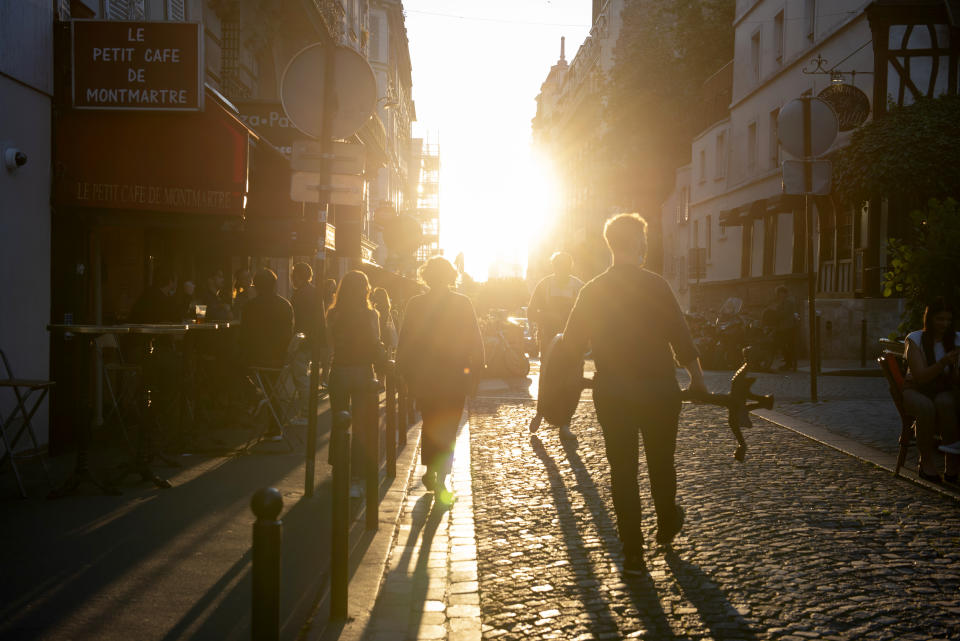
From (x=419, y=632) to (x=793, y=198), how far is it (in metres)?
28.5

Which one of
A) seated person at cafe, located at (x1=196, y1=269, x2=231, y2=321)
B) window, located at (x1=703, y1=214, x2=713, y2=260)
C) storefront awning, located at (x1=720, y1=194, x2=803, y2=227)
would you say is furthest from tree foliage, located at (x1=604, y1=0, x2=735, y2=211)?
seated person at cafe, located at (x1=196, y1=269, x2=231, y2=321)

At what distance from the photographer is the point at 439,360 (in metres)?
8.29

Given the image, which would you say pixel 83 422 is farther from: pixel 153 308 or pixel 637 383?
pixel 153 308

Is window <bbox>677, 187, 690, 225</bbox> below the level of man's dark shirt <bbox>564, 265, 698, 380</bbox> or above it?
above

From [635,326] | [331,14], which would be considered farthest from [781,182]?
[635,326]

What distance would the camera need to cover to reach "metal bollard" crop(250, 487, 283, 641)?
356 centimetres

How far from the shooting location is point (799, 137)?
1569 cm

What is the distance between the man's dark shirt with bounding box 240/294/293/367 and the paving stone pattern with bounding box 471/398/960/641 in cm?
254

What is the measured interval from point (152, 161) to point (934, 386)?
25.2 ft

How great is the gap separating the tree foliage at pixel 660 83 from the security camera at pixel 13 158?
127ft

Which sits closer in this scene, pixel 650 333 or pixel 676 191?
pixel 650 333

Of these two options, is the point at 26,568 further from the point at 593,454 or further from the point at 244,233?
the point at 244,233

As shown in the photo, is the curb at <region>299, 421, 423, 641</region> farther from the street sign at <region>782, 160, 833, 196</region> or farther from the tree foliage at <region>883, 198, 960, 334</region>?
the street sign at <region>782, 160, 833, 196</region>

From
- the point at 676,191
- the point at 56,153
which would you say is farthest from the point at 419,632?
the point at 676,191
